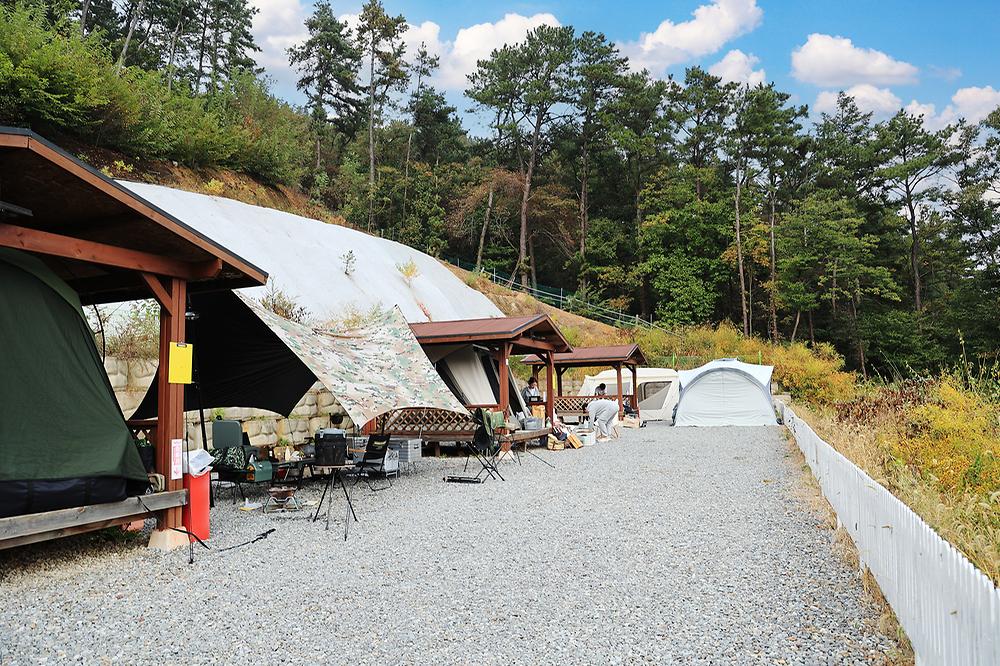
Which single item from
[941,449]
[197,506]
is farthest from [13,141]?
[941,449]

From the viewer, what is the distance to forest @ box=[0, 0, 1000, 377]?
32.2 meters

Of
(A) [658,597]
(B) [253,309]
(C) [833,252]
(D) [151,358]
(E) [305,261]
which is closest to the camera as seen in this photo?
(A) [658,597]

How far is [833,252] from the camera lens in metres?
32.3

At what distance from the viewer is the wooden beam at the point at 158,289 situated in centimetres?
559

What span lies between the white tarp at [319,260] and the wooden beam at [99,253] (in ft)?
29.5

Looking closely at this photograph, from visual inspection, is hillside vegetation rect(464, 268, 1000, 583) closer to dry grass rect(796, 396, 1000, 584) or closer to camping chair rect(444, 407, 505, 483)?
dry grass rect(796, 396, 1000, 584)

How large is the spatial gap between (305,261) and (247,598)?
1536 cm

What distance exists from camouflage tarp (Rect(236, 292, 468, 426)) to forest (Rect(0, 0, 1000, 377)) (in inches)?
881

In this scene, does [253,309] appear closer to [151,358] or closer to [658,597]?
[151,358]

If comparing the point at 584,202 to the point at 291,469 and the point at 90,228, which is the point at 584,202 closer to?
the point at 291,469

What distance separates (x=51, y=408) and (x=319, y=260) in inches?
584

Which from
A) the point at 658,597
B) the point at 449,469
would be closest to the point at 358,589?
the point at 658,597

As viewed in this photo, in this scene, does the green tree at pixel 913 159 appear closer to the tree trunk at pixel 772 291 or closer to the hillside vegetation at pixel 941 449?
the tree trunk at pixel 772 291

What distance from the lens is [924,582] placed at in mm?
2852
